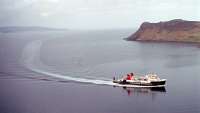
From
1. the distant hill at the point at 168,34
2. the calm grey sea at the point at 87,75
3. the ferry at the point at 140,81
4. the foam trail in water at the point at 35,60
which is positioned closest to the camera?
the calm grey sea at the point at 87,75

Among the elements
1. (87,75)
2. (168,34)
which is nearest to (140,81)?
(87,75)

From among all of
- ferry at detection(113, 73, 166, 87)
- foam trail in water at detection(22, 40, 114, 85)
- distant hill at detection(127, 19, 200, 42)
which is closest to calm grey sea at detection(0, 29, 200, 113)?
foam trail in water at detection(22, 40, 114, 85)

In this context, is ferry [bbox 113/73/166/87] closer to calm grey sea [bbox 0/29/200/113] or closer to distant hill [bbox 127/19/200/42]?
calm grey sea [bbox 0/29/200/113]

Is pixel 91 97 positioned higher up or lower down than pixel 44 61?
lower down

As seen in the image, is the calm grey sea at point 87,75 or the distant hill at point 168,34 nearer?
the calm grey sea at point 87,75

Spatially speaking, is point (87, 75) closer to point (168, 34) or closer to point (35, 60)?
point (35, 60)

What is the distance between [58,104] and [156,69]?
3421 millimetres

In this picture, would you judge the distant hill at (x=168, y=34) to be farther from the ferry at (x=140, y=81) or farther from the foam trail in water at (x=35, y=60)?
the ferry at (x=140, y=81)

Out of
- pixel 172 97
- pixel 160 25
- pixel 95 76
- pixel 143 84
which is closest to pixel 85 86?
pixel 95 76

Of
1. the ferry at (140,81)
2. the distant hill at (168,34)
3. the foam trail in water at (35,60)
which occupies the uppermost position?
the distant hill at (168,34)

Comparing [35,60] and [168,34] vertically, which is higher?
[168,34]

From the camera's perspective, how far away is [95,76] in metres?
10.5

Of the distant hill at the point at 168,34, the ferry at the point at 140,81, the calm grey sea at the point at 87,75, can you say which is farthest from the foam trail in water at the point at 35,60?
the distant hill at the point at 168,34

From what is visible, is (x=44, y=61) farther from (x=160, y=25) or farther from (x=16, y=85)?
(x=160, y=25)
